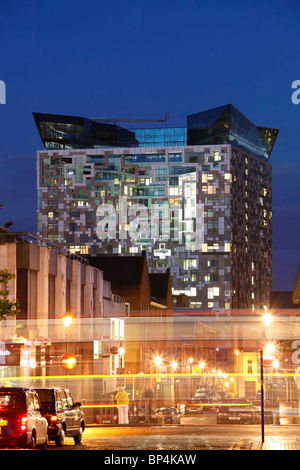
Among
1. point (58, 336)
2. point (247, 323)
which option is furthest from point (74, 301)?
point (247, 323)

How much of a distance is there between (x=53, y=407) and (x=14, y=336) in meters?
21.9

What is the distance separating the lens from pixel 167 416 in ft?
150

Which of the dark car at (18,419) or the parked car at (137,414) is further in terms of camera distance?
the parked car at (137,414)

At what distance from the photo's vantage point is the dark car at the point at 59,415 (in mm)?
23547

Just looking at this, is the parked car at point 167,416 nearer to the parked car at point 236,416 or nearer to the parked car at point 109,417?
the parked car at point 109,417

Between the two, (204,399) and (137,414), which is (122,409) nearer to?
(137,414)

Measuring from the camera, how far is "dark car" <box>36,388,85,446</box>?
2355cm

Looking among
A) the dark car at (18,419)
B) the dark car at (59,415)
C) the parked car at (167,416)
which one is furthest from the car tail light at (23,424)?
the parked car at (167,416)

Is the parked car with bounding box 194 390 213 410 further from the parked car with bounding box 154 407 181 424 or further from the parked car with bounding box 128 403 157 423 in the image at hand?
the parked car with bounding box 154 407 181 424

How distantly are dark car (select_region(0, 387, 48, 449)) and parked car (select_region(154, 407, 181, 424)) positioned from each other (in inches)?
946

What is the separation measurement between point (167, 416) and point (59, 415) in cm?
2249

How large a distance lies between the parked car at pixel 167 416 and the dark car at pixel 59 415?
19379 millimetres
